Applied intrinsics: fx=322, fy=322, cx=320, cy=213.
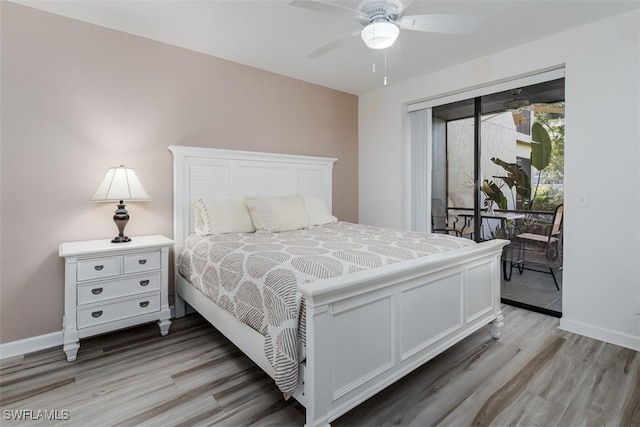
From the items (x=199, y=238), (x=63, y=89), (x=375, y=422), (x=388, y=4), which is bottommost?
(x=375, y=422)

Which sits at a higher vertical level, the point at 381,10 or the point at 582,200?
the point at 381,10

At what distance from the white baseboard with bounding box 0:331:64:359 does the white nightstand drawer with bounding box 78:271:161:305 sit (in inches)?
22.5

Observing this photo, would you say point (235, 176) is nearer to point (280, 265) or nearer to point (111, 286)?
point (111, 286)

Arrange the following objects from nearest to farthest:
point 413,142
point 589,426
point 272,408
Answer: point 589,426, point 272,408, point 413,142

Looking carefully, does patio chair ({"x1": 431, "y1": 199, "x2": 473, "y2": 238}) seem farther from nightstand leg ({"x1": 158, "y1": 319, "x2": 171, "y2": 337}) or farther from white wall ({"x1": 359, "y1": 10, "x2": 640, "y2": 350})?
nightstand leg ({"x1": 158, "y1": 319, "x2": 171, "y2": 337})

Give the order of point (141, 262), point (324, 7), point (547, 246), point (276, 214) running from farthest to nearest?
point (547, 246)
point (276, 214)
point (141, 262)
point (324, 7)

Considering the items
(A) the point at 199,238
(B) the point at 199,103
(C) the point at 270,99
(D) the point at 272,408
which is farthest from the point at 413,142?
(D) the point at 272,408

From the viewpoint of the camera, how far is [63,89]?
2.45 meters

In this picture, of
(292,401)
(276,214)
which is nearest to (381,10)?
(276,214)

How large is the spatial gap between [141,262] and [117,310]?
36cm

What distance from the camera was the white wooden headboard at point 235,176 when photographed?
9.70ft

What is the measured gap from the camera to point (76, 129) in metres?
2.51

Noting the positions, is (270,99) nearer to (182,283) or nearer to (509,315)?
(182,283)

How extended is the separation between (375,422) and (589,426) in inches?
41.3
